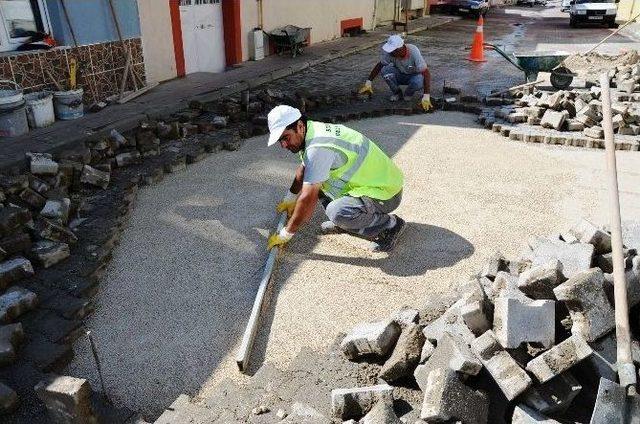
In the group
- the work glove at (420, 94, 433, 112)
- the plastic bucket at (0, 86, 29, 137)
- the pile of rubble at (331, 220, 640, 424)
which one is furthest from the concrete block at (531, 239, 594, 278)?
the plastic bucket at (0, 86, 29, 137)

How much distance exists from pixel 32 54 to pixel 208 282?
526 centimetres

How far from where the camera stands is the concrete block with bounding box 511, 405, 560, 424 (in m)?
2.30

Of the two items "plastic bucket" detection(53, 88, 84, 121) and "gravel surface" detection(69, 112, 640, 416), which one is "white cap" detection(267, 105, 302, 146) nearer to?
"gravel surface" detection(69, 112, 640, 416)

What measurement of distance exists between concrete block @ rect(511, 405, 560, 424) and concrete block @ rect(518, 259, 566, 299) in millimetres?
756

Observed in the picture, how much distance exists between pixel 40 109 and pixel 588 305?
7005mm

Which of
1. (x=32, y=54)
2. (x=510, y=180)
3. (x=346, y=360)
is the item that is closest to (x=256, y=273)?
(x=346, y=360)

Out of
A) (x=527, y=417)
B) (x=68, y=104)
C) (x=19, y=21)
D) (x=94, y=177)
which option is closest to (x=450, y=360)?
(x=527, y=417)

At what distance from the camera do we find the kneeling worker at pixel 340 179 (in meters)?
3.92

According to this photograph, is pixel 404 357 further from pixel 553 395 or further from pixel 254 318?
pixel 254 318

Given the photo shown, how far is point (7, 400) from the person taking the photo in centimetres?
271

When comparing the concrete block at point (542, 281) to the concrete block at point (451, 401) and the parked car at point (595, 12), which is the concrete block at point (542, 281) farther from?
the parked car at point (595, 12)

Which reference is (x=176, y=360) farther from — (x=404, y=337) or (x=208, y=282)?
(x=404, y=337)

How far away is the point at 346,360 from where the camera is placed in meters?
3.05

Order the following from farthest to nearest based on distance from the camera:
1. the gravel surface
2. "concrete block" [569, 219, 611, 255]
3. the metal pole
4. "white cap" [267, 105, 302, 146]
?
"white cap" [267, 105, 302, 146] → "concrete block" [569, 219, 611, 255] → the gravel surface → the metal pole
